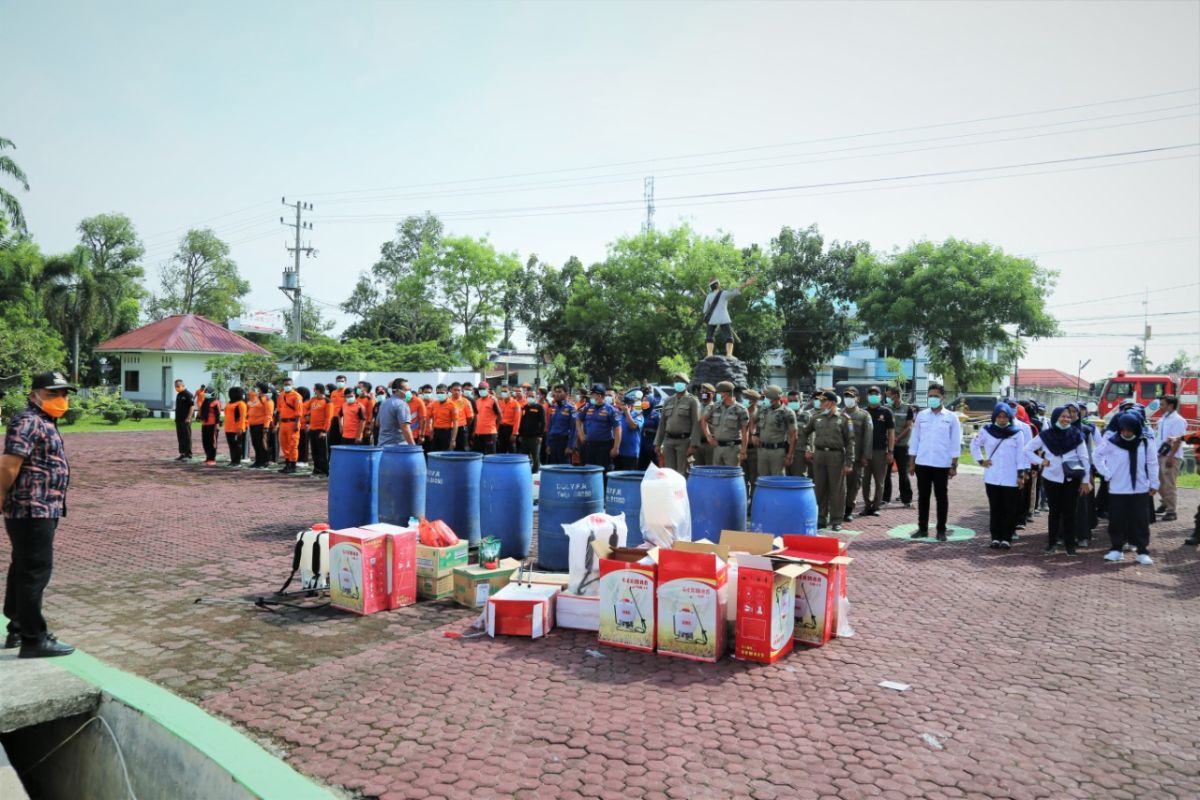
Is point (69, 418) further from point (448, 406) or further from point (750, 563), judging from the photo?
point (750, 563)

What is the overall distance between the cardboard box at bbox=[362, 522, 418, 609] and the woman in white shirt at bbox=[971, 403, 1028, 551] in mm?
6167

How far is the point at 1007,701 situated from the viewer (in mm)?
4492

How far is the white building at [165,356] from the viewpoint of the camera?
39.9m

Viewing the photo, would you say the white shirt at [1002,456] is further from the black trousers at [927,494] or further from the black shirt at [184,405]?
the black shirt at [184,405]

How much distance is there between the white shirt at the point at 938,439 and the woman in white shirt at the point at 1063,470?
2.90ft

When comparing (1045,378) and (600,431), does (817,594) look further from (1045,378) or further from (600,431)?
(1045,378)

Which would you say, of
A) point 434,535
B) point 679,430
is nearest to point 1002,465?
point 679,430

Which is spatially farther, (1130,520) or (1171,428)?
(1171,428)

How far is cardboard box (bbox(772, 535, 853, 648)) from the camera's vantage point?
535 cm

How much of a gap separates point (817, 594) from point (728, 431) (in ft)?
15.5

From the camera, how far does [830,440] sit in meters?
9.87

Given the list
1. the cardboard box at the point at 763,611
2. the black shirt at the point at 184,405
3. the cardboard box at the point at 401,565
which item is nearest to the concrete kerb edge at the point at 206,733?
the cardboard box at the point at 401,565

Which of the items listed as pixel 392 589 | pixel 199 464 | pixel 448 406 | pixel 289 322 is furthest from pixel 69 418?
pixel 289 322

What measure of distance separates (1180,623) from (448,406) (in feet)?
36.3
